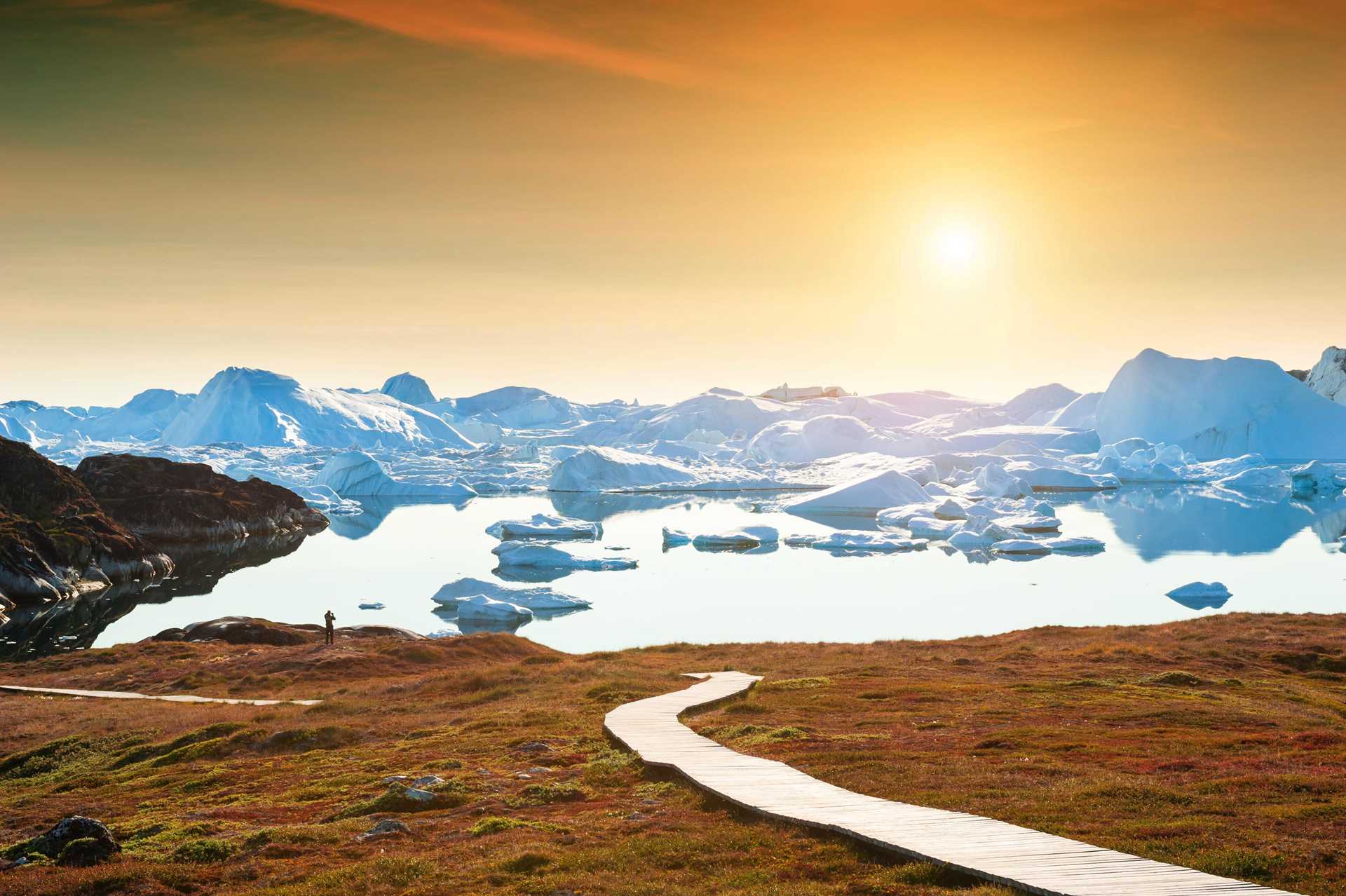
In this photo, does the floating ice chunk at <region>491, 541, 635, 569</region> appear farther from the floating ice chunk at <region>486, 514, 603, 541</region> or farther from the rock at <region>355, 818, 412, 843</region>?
the rock at <region>355, 818, 412, 843</region>

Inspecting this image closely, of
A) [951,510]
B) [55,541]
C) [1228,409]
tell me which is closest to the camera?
[55,541]

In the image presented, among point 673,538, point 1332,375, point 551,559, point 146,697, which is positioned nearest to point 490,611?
point 551,559

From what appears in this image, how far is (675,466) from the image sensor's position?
147 meters

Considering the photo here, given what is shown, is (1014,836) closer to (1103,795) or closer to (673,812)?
(1103,795)

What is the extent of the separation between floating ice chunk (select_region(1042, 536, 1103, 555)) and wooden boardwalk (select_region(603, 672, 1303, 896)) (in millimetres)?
63575

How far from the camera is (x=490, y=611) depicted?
51625mm

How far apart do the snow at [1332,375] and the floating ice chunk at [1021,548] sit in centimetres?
11481

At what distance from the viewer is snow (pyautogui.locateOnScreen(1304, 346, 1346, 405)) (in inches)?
6373

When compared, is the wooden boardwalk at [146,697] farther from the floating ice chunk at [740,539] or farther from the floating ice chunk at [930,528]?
the floating ice chunk at [930,528]

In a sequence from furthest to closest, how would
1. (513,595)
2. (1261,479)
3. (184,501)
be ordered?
(1261,479) → (184,501) → (513,595)

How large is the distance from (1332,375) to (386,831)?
19347 cm

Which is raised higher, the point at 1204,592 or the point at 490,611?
the point at 1204,592

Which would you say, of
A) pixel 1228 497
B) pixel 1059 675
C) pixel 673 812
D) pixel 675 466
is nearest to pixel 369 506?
pixel 675 466

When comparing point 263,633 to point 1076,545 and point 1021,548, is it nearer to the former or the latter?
point 1021,548
